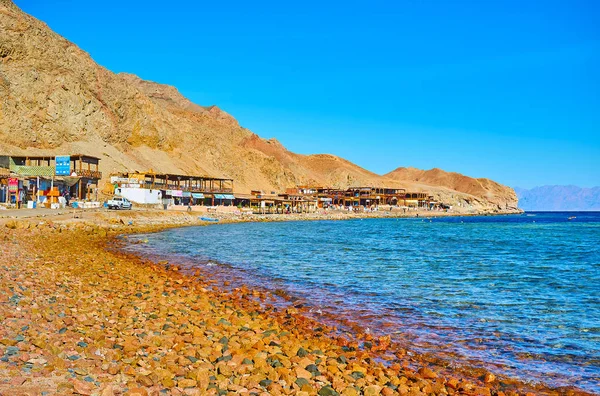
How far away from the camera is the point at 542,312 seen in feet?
43.2

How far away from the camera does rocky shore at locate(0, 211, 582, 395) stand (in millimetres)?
5867

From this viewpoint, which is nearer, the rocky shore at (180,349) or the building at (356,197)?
the rocky shore at (180,349)

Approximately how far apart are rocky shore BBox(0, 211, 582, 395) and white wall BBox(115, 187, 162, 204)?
56335 mm

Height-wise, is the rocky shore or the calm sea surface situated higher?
the rocky shore

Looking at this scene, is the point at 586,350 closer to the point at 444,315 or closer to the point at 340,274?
the point at 444,315

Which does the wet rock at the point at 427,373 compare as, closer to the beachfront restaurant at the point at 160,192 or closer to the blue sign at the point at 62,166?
the blue sign at the point at 62,166

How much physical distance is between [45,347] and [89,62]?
110 m

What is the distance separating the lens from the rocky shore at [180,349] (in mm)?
5867

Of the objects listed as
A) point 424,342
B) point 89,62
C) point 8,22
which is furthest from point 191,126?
point 424,342

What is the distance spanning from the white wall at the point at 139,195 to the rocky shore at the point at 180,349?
185 ft

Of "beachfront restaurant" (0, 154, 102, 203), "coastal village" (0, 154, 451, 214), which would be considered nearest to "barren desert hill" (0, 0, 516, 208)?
"coastal village" (0, 154, 451, 214)

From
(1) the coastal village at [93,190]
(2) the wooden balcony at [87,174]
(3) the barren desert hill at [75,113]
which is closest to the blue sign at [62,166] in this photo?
(1) the coastal village at [93,190]

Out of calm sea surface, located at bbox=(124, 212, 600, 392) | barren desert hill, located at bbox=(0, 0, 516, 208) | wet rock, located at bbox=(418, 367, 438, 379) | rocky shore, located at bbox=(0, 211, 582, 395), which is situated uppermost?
barren desert hill, located at bbox=(0, 0, 516, 208)

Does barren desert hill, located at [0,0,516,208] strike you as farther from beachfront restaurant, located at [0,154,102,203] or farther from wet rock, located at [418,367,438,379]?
wet rock, located at [418,367,438,379]
